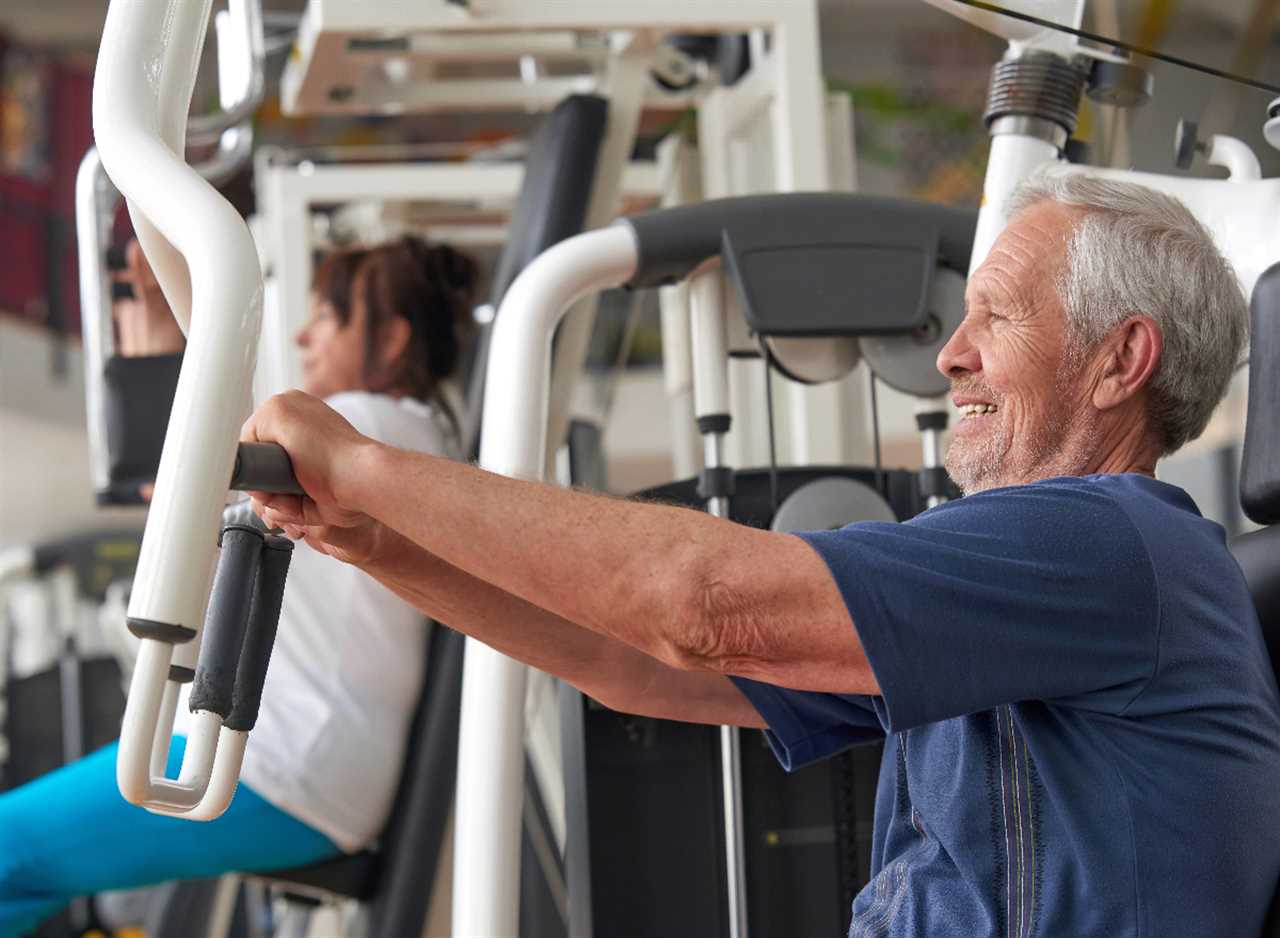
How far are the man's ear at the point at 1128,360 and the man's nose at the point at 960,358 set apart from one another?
0.10 metres

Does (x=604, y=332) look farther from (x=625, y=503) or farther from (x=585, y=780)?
(x=625, y=503)

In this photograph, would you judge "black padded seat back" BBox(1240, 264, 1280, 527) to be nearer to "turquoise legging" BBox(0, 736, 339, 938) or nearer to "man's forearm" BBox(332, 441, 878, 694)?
"man's forearm" BBox(332, 441, 878, 694)

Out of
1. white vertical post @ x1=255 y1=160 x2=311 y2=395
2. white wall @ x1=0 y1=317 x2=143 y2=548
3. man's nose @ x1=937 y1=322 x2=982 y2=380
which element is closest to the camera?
man's nose @ x1=937 y1=322 x2=982 y2=380

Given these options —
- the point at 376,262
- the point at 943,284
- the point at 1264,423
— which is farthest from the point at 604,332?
the point at 1264,423

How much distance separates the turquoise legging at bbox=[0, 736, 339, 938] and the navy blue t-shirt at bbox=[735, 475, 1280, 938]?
1150mm

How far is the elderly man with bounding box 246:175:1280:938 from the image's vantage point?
0.94 meters

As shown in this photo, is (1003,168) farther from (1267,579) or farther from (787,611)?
(787,611)

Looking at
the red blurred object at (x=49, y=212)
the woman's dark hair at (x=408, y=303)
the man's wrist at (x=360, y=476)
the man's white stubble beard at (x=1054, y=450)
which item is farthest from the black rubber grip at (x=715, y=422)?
the red blurred object at (x=49, y=212)

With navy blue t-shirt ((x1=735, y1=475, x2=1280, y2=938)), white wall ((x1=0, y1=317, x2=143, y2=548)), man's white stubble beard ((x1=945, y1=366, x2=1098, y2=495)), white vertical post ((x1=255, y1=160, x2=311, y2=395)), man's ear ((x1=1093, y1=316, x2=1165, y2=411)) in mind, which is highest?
white wall ((x1=0, y1=317, x2=143, y2=548))

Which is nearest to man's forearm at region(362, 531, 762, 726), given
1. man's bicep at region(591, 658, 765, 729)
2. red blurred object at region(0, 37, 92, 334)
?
man's bicep at region(591, 658, 765, 729)

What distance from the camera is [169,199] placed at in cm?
97

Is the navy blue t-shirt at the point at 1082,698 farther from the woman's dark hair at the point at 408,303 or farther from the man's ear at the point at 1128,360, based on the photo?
the woman's dark hair at the point at 408,303

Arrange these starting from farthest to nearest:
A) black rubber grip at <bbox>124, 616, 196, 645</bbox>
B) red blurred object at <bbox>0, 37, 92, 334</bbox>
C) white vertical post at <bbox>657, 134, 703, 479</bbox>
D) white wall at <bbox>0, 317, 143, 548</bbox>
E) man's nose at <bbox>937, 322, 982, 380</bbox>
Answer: red blurred object at <bbox>0, 37, 92, 334</bbox>, white wall at <bbox>0, 317, 143, 548</bbox>, white vertical post at <bbox>657, 134, 703, 479</bbox>, man's nose at <bbox>937, 322, 982, 380</bbox>, black rubber grip at <bbox>124, 616, 196, 645</bbox>

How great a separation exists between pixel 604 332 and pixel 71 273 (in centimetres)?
439
